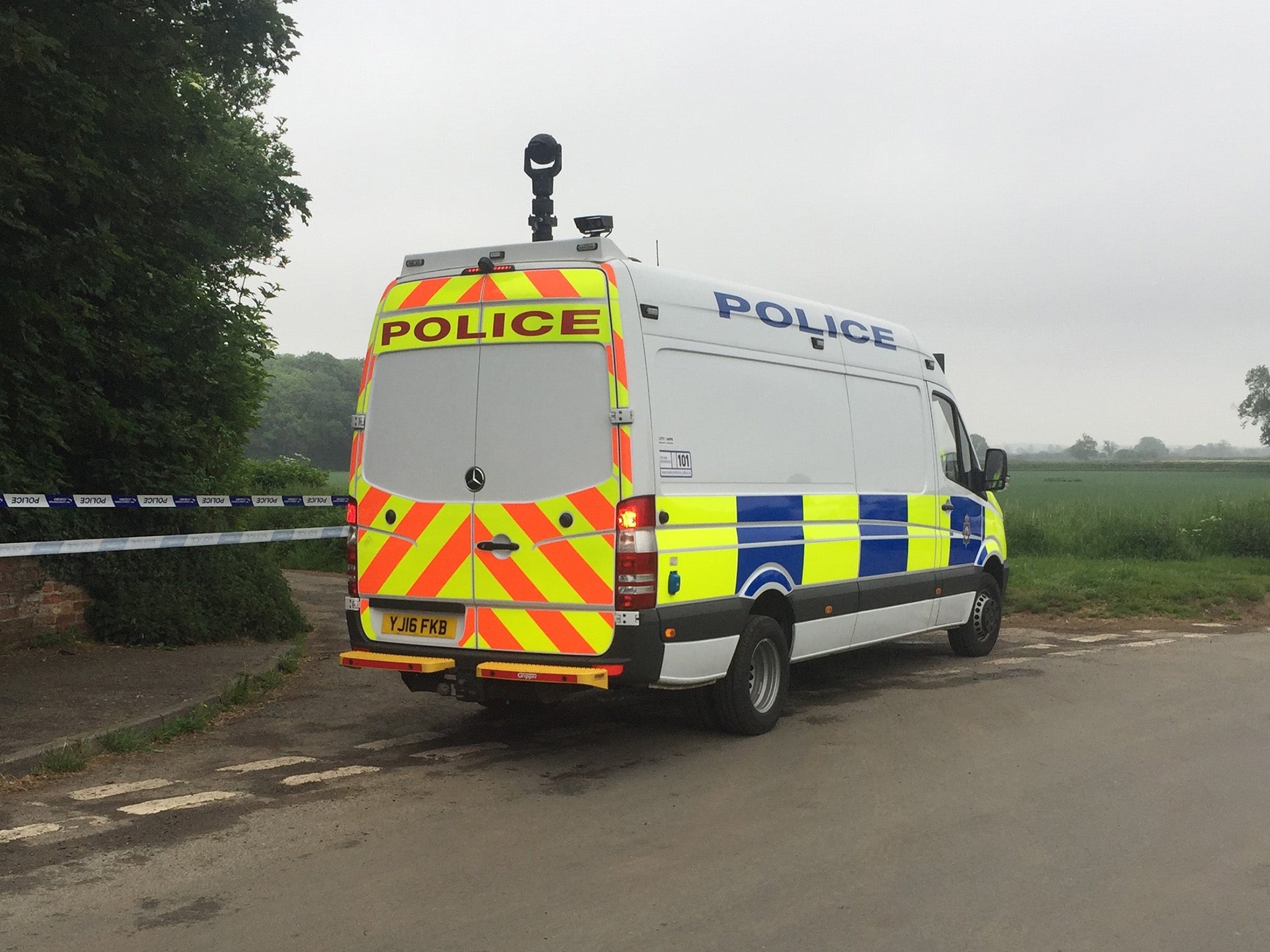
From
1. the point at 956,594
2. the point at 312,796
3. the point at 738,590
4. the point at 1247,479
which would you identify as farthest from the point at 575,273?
the point at 1247,479

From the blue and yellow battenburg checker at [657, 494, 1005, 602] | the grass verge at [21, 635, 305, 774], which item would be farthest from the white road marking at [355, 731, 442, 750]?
the blue and yellow battenburg checker at [657, 494, 1005, 602]

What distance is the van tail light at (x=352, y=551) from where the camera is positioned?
7.65 m

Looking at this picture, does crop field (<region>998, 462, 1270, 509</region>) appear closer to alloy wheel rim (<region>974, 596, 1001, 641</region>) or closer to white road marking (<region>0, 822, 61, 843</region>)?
alloy wheel rim (<region>974, 596, 1001, 641</region>)

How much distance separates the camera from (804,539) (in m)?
8.19

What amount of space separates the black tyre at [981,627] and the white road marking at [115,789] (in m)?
6.79

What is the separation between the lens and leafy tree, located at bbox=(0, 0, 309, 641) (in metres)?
9.30

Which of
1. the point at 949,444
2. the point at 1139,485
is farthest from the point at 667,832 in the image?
the point at 1139,485

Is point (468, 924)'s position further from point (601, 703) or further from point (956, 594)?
point (956, 594)

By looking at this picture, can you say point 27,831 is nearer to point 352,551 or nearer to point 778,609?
point 352,551

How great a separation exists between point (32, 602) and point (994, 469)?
25.9 feet

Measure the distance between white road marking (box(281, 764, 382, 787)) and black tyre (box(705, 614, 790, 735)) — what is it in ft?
6.69

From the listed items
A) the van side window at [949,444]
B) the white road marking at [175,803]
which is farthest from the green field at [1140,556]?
the white road marking at [175,803]

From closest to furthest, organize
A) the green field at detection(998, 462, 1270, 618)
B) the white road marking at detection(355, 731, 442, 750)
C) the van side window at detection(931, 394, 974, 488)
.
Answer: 1. the white road marking at detection(355, 731, 442, 750)
2. the van side window at detection(931, 394, 974, 488)
3. the green field at detection(998, 462, 1270, 618)

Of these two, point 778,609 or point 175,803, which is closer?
point 175,803
